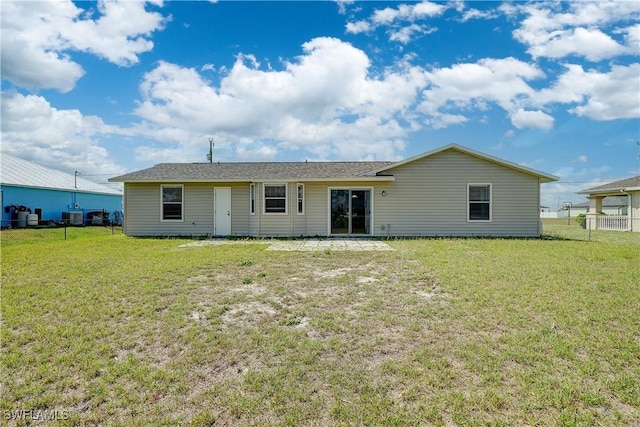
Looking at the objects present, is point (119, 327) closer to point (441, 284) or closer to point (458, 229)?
point (441, 284)

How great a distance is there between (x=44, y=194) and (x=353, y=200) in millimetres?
21316

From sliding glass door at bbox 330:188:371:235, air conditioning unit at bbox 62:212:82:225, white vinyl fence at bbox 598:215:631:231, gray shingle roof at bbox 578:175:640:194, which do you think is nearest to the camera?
sliding glass door at bbox 330:188:371:235

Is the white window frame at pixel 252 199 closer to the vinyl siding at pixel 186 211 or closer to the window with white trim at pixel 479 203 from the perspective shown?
the vinyl siding at pixel 186 211

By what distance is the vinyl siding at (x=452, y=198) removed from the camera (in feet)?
45.7

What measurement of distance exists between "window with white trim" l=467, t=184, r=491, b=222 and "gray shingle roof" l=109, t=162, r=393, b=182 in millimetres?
3767

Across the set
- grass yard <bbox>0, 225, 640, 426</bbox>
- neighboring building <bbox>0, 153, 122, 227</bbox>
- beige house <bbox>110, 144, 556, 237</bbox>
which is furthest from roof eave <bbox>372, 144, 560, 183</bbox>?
neighboring building <bbox>0, 153, 122, 227</bbox>

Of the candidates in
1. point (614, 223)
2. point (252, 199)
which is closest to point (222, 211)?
point (252, 199)

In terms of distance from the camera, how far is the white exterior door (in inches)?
575

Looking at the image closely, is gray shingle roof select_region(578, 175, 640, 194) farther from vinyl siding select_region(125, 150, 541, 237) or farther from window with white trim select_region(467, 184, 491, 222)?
window with white trim select_region(467, 184, 491, 222)

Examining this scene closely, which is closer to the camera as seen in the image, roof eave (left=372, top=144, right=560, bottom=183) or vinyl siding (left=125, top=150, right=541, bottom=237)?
roof eave (left=372, top=144, right=560, bottom=183)

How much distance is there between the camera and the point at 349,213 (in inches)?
570

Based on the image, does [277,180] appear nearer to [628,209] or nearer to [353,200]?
[353,200]

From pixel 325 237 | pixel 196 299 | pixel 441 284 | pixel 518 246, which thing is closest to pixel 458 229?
pixel 518 246

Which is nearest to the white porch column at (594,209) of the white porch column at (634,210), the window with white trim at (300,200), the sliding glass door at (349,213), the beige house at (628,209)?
the beige house at (628,209)
